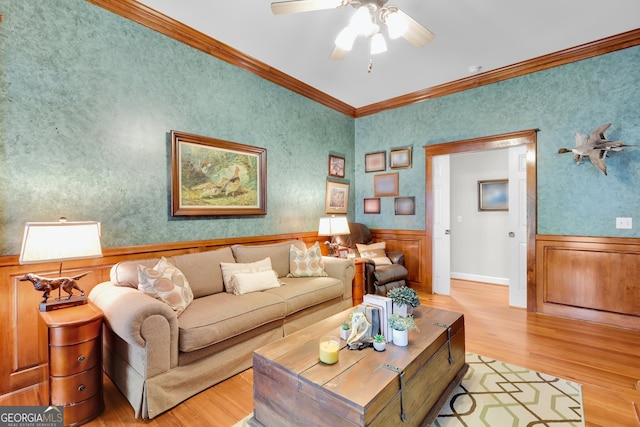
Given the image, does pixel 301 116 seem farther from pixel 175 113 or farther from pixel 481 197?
pixel 481 197

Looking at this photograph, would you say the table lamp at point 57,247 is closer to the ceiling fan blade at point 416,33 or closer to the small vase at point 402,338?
the small vase at point 402,338

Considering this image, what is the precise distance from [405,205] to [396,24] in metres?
3.09

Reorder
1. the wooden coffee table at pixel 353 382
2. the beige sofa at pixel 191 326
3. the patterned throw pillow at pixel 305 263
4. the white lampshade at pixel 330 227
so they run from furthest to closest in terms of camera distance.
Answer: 1. the white lampshade at pixel 330 227
2. the patterned throw pillow at pixel 305 263
3. the beige sofa at pixel 191 326
4. the wooden coffee table at pixel 353 382

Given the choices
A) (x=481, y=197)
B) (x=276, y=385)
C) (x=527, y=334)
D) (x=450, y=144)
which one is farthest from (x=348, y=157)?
(x=276, y=385)

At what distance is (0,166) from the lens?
6.70ft

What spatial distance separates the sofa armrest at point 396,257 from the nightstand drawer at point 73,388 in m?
3.68

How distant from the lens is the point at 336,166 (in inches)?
197

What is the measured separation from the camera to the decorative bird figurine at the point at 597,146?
3.14 meters

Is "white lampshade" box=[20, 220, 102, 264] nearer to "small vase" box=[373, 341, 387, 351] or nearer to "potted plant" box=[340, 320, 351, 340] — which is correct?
"potted plant" box=[340, 320, 351, 340]

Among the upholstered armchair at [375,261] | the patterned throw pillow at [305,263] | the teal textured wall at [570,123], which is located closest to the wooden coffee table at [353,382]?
the patterned throw pillow at [305,263]

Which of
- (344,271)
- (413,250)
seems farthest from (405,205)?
(344,271)

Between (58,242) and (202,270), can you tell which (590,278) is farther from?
(58,242)


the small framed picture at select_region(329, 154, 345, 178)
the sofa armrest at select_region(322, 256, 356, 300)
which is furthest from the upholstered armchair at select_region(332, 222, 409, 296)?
the small framed picture at select_region(329, 154, 345, 178)

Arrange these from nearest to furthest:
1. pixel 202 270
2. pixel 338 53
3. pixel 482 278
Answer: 1. pixel 338 53
2. pixel 202 270
3. pixel 482 278
